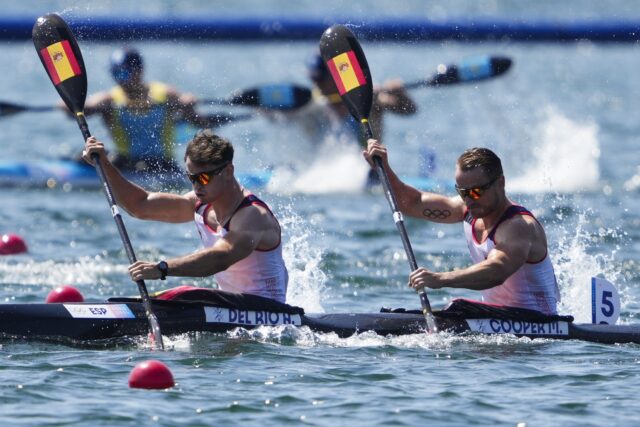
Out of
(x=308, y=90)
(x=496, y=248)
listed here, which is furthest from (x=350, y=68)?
(x=308, y=90)

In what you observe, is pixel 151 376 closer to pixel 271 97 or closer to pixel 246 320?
pixel 246 320

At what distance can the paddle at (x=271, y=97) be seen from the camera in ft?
51.0

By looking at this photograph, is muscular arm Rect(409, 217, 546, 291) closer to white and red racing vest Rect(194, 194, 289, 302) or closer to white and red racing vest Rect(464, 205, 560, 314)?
white and red racing vest Rect(464, 205, 560, 314)

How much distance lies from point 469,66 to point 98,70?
59.4ft

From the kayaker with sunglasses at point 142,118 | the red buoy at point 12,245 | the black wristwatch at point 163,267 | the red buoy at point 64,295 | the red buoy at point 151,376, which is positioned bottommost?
the red buoy at point 151,376

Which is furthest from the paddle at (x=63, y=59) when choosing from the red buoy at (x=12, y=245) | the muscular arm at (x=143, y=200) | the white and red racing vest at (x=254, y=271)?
the red buoy at (x=12, y=245)

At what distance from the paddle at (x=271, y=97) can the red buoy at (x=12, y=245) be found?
3.05 meters

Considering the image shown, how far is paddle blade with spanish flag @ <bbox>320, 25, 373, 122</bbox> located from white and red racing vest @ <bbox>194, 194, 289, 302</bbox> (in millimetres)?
1657

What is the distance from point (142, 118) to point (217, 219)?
779 cm

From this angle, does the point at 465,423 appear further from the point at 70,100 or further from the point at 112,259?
the point at 112,259

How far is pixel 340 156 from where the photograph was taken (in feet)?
57.8

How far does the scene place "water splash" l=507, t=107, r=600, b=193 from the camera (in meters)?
17.4

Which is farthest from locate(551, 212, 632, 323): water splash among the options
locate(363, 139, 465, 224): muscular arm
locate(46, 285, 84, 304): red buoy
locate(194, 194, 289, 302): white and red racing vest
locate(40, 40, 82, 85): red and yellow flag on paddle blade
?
locate(40, 40, 82, 85): red and yellow flag on paddle blade

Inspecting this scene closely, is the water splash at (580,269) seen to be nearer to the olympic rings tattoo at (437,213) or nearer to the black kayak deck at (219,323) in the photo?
the black kayak deck at (219,323)
